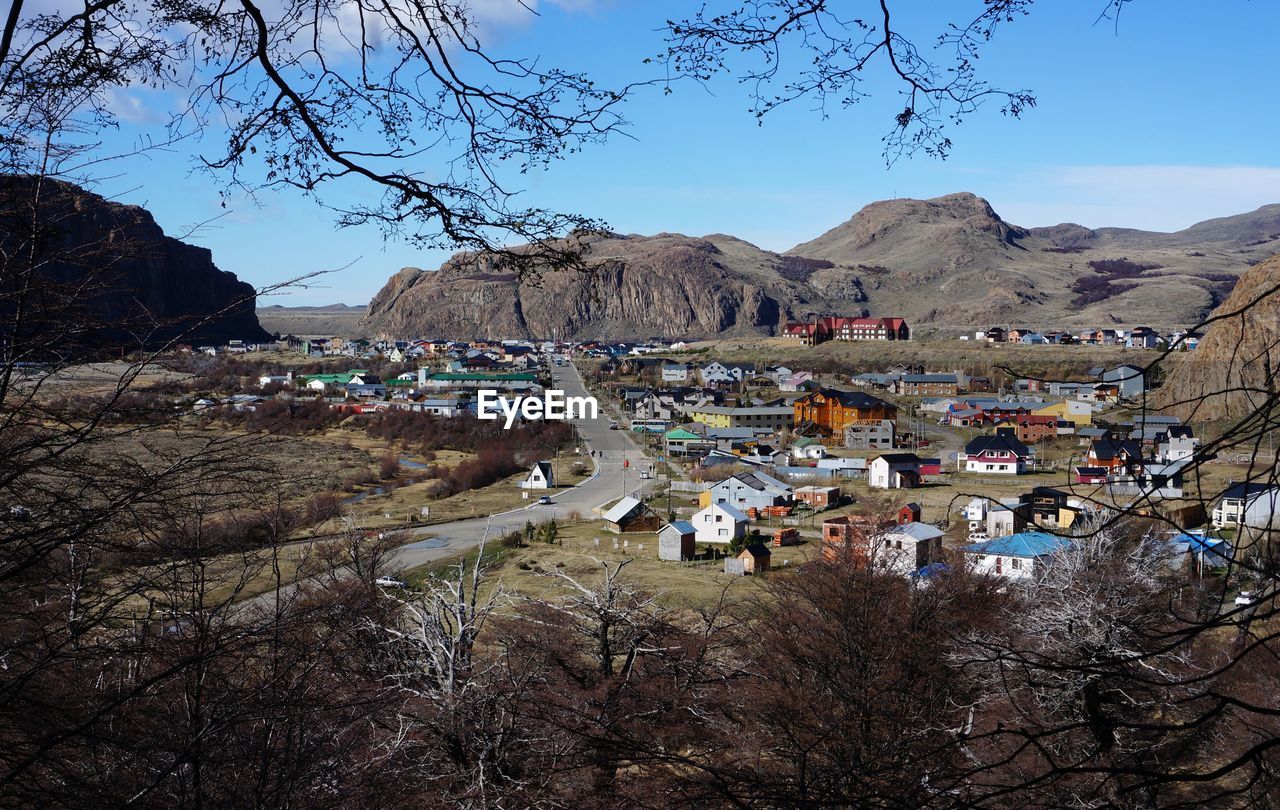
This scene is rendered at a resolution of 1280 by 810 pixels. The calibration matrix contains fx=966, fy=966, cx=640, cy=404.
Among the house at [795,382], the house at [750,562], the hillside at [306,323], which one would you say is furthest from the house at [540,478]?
the hillside at [306,323]

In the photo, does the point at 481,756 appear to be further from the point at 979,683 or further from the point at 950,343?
the point at 950,343

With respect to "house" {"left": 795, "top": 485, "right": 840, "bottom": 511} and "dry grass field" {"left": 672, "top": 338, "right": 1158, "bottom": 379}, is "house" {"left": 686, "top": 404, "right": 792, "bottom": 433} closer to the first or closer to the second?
"dry grass field" {"left": 672, "top": 338, "right": 1158, "bottom": 379}

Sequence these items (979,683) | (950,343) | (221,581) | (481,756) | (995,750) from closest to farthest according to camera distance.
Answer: (221,581) → (481,756) → (995,750) → (979,683) → (950,343)

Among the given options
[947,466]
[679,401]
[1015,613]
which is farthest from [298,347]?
[1015,613]

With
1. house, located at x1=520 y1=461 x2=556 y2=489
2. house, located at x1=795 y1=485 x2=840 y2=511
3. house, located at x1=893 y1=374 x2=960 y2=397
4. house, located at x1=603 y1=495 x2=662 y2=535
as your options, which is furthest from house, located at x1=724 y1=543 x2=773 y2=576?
house, located at x1=893 y1=374 x2=960 y2=397

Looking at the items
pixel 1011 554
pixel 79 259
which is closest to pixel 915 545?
pixel 1011 554

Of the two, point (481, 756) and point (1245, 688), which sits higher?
point (481, 756)

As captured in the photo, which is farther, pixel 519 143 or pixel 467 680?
pixel 467 680
